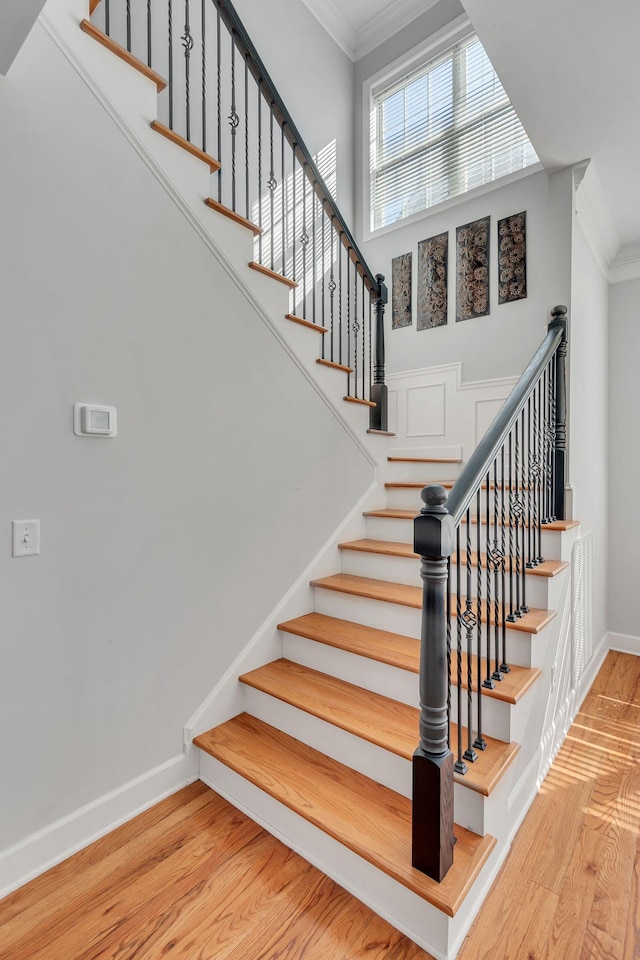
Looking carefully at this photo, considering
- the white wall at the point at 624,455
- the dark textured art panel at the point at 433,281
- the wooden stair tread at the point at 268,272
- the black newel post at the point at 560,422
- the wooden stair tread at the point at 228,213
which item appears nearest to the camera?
the wooden stair tread at the point at 228,213

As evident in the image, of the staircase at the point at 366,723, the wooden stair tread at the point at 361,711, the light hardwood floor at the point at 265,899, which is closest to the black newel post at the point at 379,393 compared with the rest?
the staircase at the point at 366,723

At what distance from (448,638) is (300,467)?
4.46 ft

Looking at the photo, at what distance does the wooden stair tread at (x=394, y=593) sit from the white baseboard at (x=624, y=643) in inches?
77.0

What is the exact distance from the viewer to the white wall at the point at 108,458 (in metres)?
1.49

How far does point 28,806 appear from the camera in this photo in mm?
1521

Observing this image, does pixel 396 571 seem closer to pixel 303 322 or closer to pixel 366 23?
pixel 303 322

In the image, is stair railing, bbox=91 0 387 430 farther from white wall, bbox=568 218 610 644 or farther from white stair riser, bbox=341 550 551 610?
white wall, bbox=568 218 610 644

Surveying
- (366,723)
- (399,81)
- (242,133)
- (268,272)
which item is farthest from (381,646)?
(399,81)

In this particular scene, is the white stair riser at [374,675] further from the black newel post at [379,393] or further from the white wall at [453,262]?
the white wall at [453,262]

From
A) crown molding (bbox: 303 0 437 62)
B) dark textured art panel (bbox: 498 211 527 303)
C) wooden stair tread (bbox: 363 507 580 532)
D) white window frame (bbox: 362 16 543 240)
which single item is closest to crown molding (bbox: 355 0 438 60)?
crown molding (bbox: 303 0 437 62)

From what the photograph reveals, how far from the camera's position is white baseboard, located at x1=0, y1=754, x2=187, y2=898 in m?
1.49

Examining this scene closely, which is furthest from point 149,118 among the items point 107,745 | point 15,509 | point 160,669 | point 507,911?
point 507,911

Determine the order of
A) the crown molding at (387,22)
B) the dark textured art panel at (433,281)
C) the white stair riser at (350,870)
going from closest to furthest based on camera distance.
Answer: the white stair riser at (350,870), the dark textured art panel at (433,281), the crown molding at (387,22)

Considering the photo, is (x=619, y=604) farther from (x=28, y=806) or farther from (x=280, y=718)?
(x=28, y=806)
